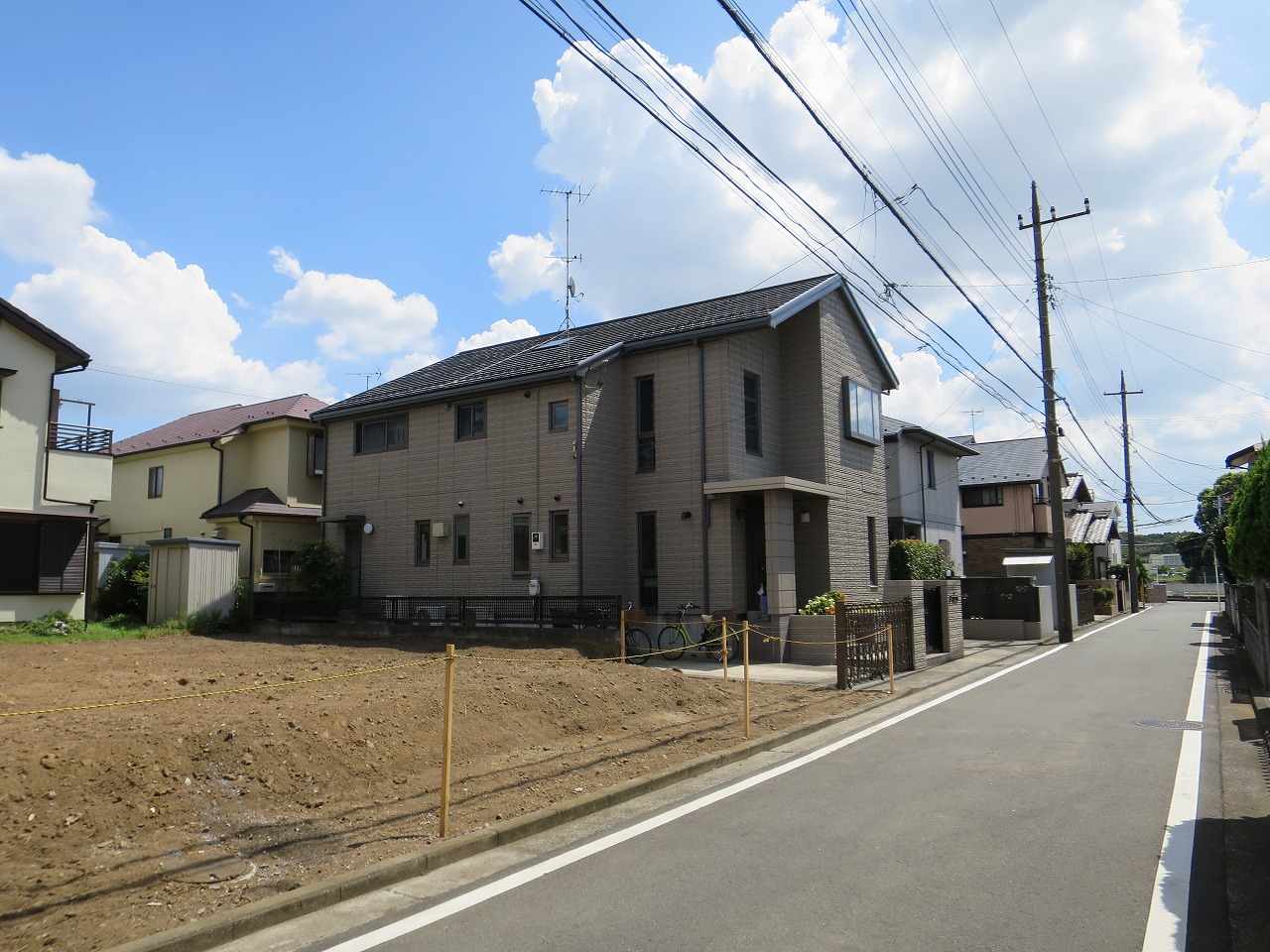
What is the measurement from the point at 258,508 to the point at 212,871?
73.3 ft

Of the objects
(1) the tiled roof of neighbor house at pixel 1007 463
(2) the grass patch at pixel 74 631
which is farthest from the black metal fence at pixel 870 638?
(1) the tiled roof of neighbor house at pixel 1007 463

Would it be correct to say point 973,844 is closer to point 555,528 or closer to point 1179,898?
point 1179,898

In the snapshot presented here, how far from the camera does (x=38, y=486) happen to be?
834 inches

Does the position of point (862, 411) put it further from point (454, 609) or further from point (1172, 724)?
point (1172, 724)

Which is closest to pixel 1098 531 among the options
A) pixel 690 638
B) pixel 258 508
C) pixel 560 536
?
pixel 690 638

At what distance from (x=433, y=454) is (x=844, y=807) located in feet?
58.1

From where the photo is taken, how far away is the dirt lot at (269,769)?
4.93 meters

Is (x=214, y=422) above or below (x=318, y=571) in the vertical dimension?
above

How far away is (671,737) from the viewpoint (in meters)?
9.62

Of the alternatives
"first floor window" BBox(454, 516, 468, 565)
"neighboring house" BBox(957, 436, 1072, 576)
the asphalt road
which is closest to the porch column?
"first floor window" BBox(454, 516, 468, 565)

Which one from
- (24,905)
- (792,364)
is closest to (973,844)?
(24,905)

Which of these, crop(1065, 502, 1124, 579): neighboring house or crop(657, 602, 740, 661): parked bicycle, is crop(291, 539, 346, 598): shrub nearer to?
crop(657, 602, 740, 661): parked bicycle

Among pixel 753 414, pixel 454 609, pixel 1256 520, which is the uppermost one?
pixel 753 414

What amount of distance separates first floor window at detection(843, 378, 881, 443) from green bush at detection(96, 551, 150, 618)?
19326 mm
